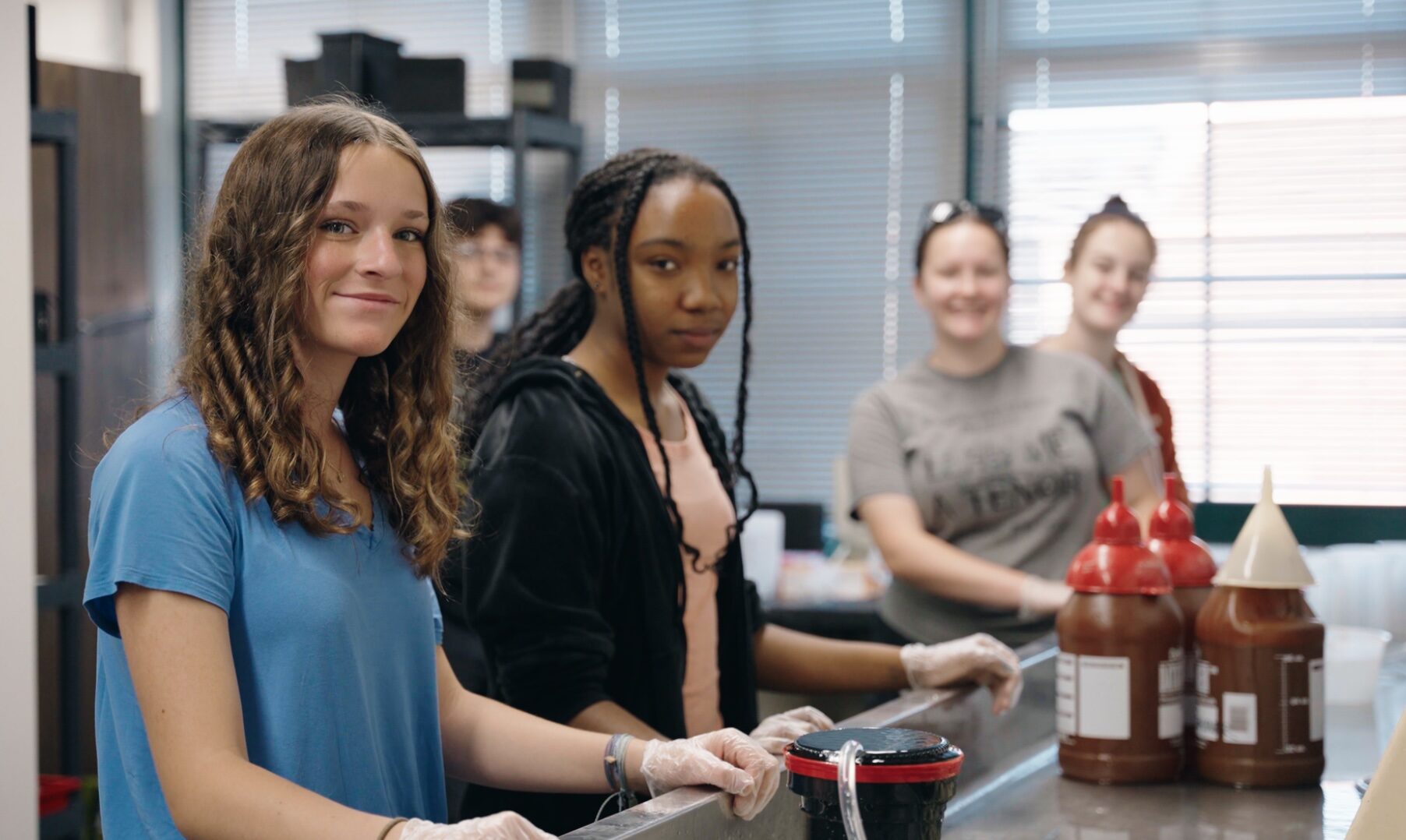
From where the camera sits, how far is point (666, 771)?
1028 mm

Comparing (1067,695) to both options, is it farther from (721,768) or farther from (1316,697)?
(721,768)

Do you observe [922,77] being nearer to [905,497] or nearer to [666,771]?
[905,497]

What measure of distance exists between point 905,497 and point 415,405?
1041 millimetres

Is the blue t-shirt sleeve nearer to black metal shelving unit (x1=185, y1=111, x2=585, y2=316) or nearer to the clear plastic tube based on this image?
the clear plastic tube

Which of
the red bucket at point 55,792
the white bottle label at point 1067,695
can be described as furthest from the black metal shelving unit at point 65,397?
the white bottle label at point 1067,695

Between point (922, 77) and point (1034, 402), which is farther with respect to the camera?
point (922, 77)

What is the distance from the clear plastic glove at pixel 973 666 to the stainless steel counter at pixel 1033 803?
19mm

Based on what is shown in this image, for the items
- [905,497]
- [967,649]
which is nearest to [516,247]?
[905,497]

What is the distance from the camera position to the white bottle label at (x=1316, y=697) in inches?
49.7

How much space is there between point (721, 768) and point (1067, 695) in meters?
0.47

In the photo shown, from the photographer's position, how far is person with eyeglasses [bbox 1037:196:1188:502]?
2375mm

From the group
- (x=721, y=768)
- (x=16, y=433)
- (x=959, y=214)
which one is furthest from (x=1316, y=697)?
(x=16, y=433)

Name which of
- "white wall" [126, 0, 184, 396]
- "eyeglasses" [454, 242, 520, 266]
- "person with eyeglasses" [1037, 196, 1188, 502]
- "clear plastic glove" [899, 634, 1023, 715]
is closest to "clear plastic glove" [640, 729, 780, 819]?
"clear plastic glove" [899, 634, 1023, 715]

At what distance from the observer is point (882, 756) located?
83 cm
